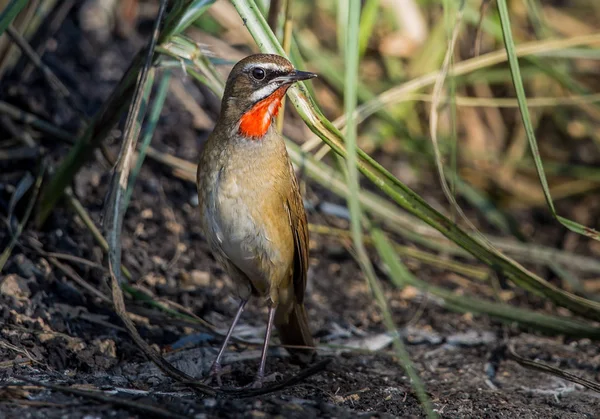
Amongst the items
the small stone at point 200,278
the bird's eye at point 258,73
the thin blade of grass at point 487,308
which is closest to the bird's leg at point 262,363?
the small stone at point 200,278

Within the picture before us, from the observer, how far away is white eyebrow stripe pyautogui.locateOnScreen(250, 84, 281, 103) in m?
3.65

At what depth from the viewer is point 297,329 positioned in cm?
427

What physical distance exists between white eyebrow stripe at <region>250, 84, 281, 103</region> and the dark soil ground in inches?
46.9

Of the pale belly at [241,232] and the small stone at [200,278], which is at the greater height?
the pale belly at [241,232]

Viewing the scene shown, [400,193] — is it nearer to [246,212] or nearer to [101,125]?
[246,212]

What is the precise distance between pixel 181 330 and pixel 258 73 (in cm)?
149

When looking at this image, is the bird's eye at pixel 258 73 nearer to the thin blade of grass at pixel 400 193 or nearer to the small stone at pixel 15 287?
the thin blade of grass at pixel 400 193

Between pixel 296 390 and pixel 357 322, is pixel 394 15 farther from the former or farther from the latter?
pixel 296 390

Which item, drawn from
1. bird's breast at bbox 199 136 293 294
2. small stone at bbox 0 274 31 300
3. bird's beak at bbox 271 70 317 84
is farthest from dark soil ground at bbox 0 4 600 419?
bird's beak at bbox 271 70 317 84

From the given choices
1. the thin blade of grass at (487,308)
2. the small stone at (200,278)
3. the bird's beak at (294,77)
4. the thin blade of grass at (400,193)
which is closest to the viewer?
the thin blade of grass at (400,193)

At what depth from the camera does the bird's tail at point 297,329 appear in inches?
167

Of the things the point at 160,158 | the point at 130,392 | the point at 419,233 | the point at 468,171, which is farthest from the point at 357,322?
the point at 468,171

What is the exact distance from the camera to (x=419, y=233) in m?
5.68

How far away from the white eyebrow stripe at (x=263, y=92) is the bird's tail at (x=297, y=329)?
1105 millimetres
